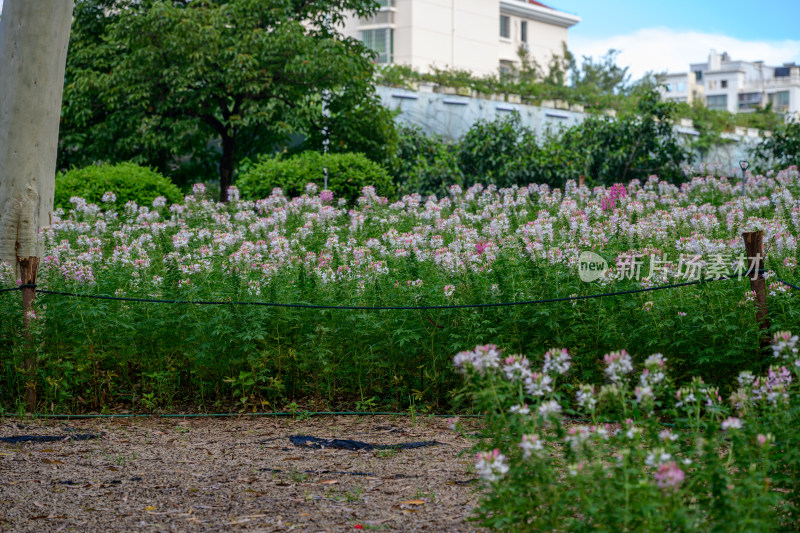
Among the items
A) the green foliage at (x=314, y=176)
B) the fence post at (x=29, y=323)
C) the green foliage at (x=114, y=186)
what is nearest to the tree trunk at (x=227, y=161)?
the green foliage at (x=314, y=176)

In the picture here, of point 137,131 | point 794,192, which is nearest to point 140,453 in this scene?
point 794,192

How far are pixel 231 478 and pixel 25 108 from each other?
14.8 feet

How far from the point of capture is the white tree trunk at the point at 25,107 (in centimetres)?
765

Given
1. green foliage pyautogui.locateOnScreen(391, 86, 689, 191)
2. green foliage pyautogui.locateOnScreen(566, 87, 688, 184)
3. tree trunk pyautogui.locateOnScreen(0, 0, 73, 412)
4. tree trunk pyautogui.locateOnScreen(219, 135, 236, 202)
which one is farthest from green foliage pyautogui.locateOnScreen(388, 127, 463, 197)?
tree trunk pyautogui.locateOnScreen(0, 0, 73, 412)

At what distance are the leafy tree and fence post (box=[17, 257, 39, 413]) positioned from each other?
9.73 m

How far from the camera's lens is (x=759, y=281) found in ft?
19.0

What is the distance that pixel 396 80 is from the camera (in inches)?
845

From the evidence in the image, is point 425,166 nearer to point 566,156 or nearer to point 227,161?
point 566,156

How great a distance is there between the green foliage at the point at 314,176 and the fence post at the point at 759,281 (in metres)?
8.08

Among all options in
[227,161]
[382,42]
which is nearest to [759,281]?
[227,161]

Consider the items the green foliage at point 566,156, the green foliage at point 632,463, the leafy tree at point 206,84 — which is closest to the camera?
the green foliage at point 632,463

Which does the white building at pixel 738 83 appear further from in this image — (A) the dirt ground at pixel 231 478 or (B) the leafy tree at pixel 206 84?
(A) the dirt ground at pixel 231 478

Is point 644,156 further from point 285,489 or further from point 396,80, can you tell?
point 285,489

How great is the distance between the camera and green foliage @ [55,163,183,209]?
12.2m
